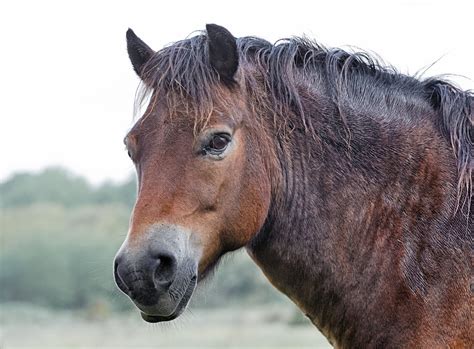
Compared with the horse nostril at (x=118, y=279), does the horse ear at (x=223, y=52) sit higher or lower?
higher

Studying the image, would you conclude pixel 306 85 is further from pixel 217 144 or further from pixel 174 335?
pixel 174 335

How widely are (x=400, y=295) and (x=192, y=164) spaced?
146cm

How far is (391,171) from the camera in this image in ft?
15.8

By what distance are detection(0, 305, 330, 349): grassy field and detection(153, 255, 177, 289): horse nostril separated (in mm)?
14782

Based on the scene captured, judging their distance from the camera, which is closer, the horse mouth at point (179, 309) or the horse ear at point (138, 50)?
the horse mouth at point (179, 309)

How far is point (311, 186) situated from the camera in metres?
4.88

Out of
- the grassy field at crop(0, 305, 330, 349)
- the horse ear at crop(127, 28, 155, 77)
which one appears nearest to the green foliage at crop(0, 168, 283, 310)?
the grassy field at crop(0, 305, 330, 349)

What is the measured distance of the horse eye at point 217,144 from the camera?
4.62 metres

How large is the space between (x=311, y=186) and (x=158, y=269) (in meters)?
1.17

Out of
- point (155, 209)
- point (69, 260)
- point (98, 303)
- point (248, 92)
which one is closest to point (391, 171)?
point (248, 92)

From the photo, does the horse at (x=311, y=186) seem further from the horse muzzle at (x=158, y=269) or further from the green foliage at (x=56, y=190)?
the green foliage at (x=56, y=190)

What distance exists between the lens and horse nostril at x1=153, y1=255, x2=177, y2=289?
14.1ft

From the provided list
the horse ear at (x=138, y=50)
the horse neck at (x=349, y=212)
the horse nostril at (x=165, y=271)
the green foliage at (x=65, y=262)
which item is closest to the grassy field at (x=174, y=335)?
the green foliage at (x=65, y=262)

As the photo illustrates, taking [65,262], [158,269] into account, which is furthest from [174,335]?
[65,262]
